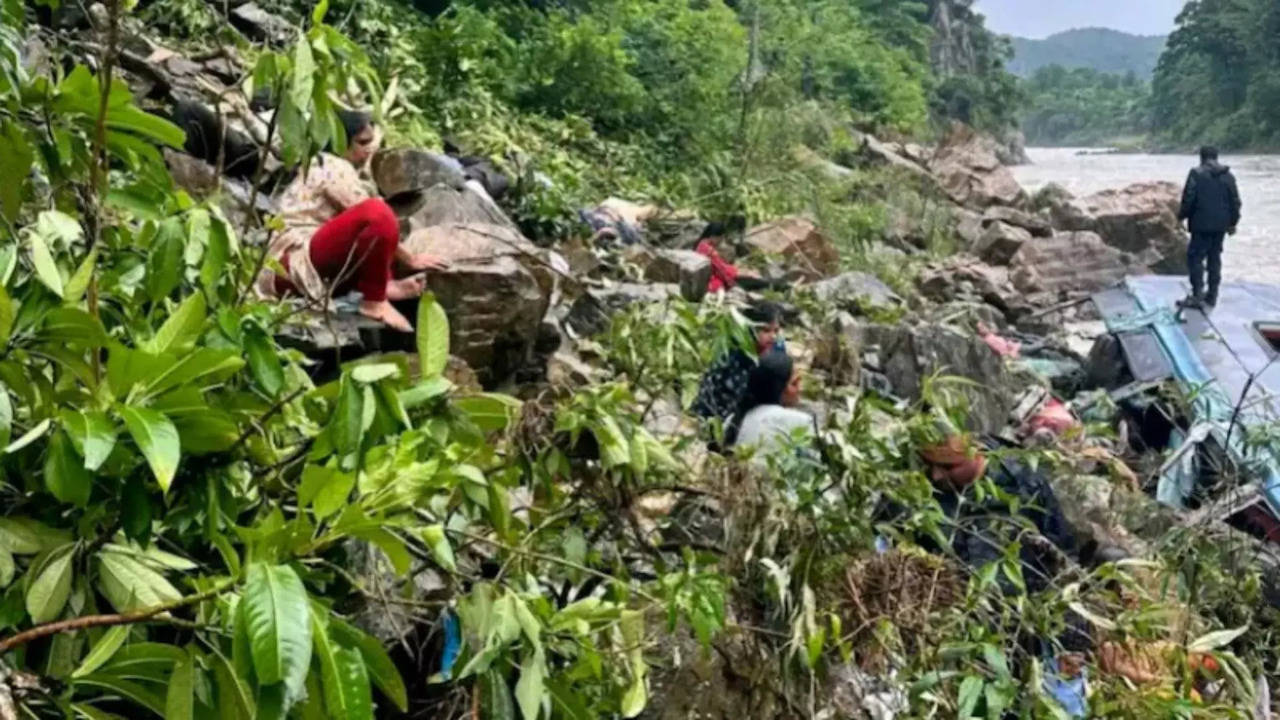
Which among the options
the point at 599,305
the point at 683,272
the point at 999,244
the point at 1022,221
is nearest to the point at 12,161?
the point at 599,305

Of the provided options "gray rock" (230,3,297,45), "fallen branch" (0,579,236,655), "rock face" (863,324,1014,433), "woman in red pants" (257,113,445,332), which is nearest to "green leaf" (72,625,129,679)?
"fallen branch" (0,579,236,655)

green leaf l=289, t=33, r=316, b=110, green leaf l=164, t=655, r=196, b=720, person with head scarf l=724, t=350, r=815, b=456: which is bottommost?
person with head scarf l=724, t=350, r=815, b=456

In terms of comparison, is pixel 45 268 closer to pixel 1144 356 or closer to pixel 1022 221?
pixel 1144 356

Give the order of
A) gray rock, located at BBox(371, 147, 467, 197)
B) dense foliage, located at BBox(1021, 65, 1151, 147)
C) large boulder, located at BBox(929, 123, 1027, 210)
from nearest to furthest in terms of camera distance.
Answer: gray rock, located at BBox(371, 147, 467, 197)
large boulder, located at BBox(929, 123, 1027, 210)
dense foliage, located at BBox(1021, 65, 1151, 147)

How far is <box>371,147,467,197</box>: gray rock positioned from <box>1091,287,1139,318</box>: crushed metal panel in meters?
6.57

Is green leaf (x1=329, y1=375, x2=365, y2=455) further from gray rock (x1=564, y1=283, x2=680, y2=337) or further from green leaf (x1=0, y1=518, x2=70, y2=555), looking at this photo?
gray rock (x1=564, y1=283, x2=680, y2=337)

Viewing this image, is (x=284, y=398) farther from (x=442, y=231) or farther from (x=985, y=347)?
(x=985, y=347)

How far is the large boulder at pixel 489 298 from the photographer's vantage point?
162 inches

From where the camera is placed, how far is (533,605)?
1.66m

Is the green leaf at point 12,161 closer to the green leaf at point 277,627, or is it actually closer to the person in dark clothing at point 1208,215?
the green leaf at point 277,627

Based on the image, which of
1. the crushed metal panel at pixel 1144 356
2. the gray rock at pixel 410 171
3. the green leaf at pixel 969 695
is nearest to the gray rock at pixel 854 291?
the crushed metal panel at pixel 1144 356

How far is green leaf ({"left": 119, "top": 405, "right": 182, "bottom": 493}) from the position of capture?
111 centimetres

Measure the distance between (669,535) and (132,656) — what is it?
1.30 meters

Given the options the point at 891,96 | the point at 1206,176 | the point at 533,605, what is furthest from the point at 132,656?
the point at 891,96
